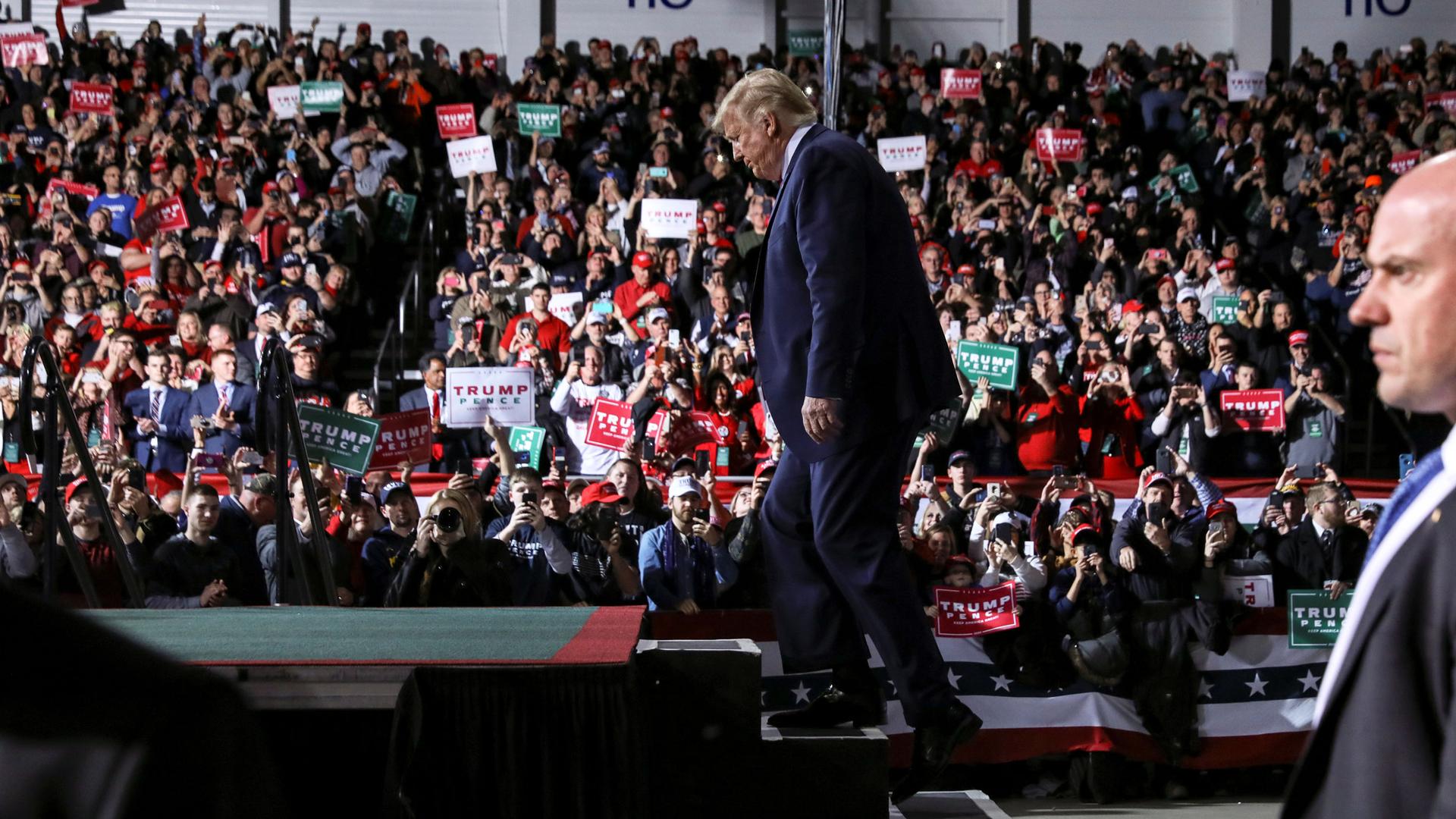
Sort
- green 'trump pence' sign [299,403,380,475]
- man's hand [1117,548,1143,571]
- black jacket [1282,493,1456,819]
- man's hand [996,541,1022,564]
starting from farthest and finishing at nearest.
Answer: man's hand [1117,548,1143,571], man's hand [996,541,1022,564], green 'trump pence' sign [299,403,380,475], black jacket [1282,493,1456,819]

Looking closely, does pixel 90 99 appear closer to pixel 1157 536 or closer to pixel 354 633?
pixel 1157 536

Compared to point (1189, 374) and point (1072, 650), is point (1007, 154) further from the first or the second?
point (1072, 650)

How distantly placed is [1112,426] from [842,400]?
24.1ft

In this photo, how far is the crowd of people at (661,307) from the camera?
7.64 m

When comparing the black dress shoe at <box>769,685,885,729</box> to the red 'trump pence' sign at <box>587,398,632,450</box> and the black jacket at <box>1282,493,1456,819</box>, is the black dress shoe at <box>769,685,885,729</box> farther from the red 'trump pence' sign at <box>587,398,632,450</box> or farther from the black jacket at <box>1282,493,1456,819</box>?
the red 'trump pence' sign at <box>587,398,632,450</box>

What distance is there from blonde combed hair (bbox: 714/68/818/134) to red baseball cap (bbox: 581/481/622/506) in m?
4.53

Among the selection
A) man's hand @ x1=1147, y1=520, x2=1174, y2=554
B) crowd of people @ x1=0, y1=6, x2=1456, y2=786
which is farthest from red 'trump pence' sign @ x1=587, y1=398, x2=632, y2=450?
man's hand @ x1=1147, y1=520, x2=1174, y2=554

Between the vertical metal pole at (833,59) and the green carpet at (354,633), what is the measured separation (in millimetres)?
2427

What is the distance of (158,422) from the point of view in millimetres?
9570

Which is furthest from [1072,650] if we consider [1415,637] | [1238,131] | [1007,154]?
[1238,131]

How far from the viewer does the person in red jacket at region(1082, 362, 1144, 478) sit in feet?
33.7

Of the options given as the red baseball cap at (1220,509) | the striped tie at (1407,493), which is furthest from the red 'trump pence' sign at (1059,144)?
the striped tie at (1407,493)

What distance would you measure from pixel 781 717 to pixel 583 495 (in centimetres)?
472

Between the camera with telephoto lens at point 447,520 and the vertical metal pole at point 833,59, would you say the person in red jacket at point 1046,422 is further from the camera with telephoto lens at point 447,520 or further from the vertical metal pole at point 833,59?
the camera with telephoto lens at point 447,520
